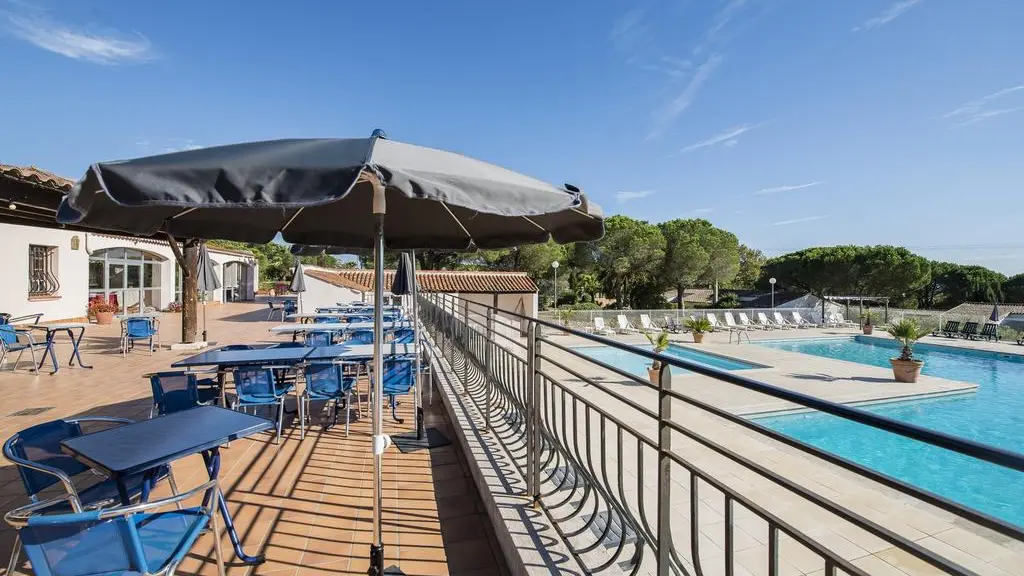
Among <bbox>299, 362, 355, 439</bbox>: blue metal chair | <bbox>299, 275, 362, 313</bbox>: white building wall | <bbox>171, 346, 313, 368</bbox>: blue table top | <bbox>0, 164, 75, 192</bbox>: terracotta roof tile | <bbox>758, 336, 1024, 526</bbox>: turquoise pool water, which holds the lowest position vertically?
<bbox>758, 336, 1024, 526</bbox>: turquoise pool water

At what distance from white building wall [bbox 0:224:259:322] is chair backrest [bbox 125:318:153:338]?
6.52 m

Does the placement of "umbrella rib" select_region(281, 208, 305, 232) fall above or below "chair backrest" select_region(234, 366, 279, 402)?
above

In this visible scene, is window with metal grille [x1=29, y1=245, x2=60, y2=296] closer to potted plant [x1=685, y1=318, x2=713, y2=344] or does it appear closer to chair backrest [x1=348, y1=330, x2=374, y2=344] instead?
chair backrest [x1=348, y1=330, x2=374, y2=344]

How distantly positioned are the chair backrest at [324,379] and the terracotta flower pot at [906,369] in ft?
39.4

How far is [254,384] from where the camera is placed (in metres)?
4.35

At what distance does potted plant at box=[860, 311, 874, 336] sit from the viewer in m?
21.3

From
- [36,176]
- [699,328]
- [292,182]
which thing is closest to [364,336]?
[36,176]

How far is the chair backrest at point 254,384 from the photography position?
14.2 feet

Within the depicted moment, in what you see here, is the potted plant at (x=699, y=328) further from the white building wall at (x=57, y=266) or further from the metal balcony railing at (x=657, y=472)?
the white building wall at (x=57, y=266)

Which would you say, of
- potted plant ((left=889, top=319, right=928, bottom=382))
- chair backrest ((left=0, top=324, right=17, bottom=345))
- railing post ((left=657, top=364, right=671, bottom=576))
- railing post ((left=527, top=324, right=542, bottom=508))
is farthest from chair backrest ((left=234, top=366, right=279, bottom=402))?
potted plant ((left=889, top=319, right=928, bottom=382))

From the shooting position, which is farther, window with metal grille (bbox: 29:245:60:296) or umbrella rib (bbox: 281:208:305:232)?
window with metal grille (bbox: 29:245:60:296)

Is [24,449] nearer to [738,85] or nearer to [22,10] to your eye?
[22,10]

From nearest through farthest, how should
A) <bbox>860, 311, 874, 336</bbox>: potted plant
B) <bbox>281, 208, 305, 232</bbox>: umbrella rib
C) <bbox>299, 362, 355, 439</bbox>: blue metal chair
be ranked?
1. <bbox>281, 208, 305, 232</bbox>: umbrella rib
2. <bbox>299, 362, 355, 439</bbox>: blue metal chair
3. <bbox>860, 311, 874, 336</bbox>: potted plant

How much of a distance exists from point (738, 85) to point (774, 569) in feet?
53.0
